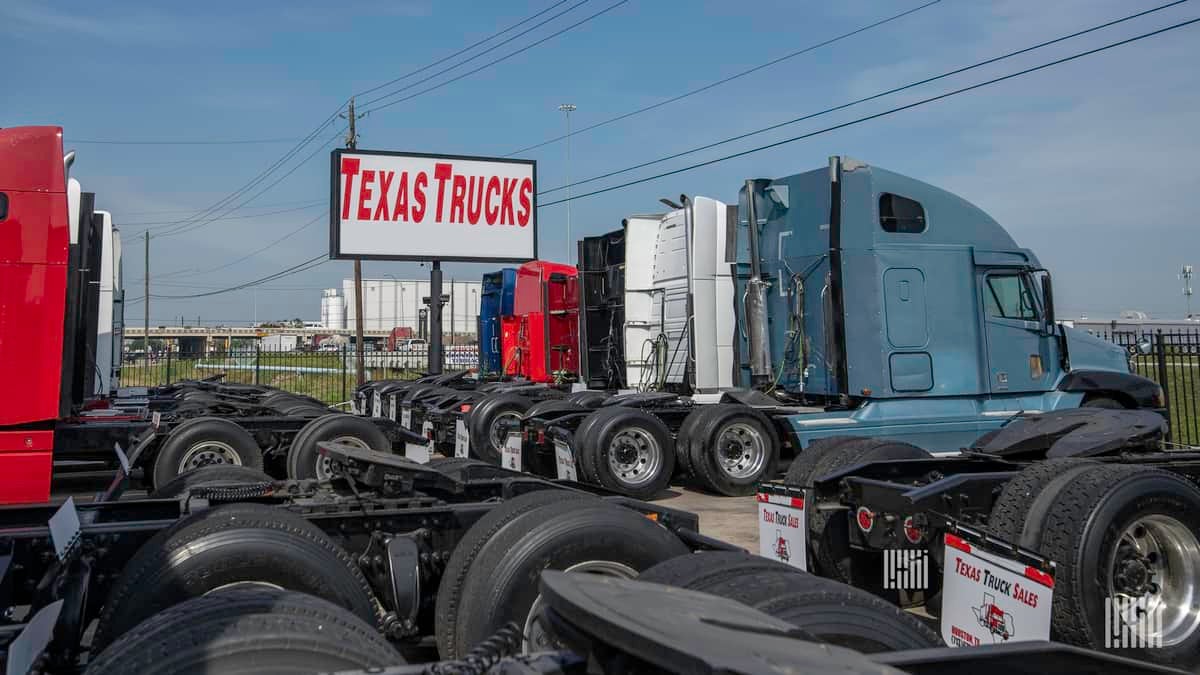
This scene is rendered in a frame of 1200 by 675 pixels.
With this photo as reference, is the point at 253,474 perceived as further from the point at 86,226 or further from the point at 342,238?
the point at 342,238

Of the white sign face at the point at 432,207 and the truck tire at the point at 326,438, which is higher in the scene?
the white sign face at the point at 432,207

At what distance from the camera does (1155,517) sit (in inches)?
175

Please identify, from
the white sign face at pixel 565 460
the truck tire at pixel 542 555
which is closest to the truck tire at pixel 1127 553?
the truck tire at pixel 542 555

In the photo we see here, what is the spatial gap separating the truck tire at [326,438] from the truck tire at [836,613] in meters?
6.93

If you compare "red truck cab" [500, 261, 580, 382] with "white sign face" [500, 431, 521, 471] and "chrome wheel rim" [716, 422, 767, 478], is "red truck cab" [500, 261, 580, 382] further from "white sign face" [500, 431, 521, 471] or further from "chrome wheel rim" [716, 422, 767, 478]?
"chrome wheel rim" [716, 422, 767, 478]

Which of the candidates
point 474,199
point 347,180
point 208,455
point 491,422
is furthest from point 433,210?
point 208,455

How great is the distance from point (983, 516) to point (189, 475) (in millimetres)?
4674

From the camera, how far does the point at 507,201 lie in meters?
19.9

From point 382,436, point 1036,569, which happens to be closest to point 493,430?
point 382,436

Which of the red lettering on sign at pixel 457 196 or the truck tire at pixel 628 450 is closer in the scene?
the truck tire at pixel 628 450

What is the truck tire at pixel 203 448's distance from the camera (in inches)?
346

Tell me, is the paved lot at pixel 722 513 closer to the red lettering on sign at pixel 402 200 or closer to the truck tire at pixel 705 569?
the truck tire at pixel 705 569

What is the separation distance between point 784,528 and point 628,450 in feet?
17.1

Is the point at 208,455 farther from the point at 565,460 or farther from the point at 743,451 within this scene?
the point at 743,451
